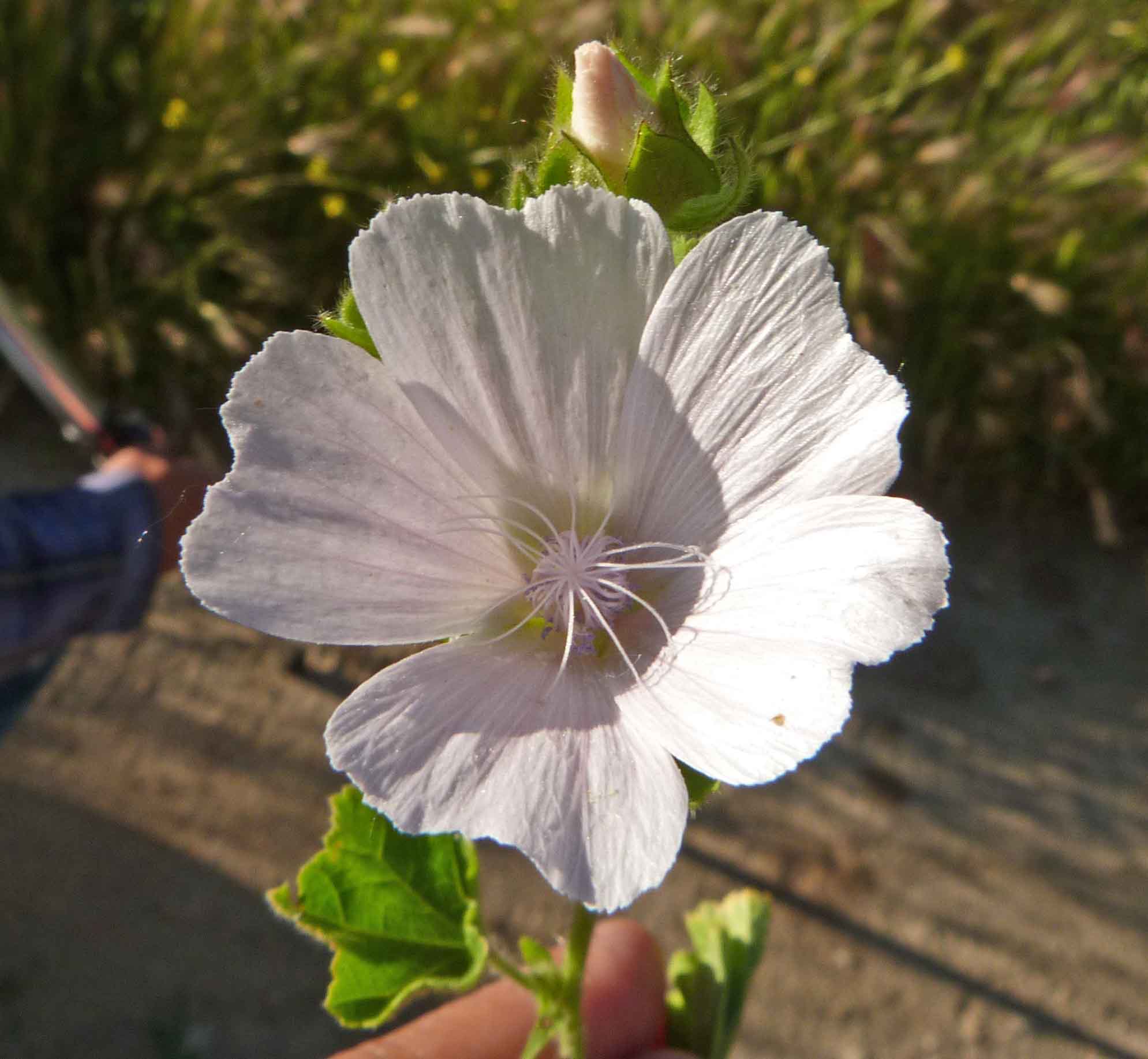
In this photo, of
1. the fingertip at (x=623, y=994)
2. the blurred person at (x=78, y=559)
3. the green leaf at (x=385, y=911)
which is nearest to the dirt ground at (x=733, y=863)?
the blurred person at (x=78, y=559)

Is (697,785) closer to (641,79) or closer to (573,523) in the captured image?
(573,523)

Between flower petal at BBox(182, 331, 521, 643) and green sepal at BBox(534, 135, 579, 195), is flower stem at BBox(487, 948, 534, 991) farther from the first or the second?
green sepal at BBox(534, 135, 579, 195)

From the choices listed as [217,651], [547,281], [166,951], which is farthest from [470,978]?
[217,651]

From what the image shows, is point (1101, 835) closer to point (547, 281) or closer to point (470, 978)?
point (470, 978)

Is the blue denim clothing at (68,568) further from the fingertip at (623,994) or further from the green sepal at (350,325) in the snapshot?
the green sepal at (350,325)

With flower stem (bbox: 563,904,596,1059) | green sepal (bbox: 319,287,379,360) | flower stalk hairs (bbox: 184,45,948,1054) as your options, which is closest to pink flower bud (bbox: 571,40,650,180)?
flower stalk hairs (bbox: 184,45,948,1054)

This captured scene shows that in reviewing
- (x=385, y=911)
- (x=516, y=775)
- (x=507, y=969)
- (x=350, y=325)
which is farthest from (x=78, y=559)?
(x=516, y=775)
